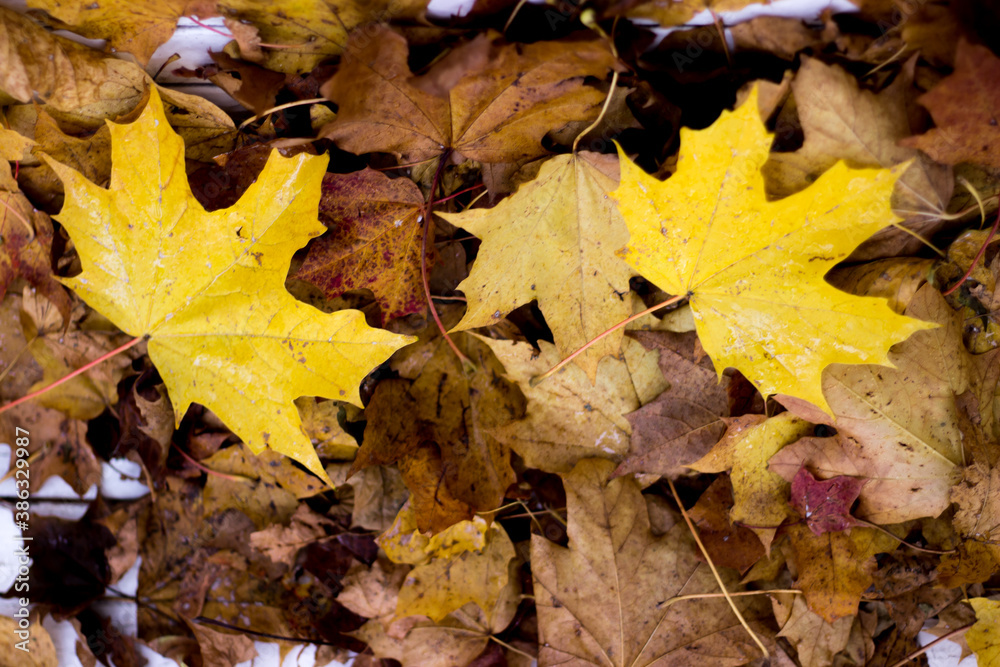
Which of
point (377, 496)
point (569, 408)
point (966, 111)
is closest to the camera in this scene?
point (966, 111)

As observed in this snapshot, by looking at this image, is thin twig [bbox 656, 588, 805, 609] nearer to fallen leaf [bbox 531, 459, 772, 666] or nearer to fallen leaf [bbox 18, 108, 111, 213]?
fallen leaf [bbox 531, 459, 772, 666]

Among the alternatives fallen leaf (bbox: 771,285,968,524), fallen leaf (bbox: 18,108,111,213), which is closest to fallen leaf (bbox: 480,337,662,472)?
fallen leaf (bbox: 771,285,968,524)

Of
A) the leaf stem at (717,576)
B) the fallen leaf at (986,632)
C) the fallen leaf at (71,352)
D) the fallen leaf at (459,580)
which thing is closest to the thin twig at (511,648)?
the fallen leaf at (459,580)

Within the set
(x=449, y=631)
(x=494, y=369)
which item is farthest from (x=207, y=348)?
(x=449, y=631)

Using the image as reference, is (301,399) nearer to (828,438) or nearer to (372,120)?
(372,120)

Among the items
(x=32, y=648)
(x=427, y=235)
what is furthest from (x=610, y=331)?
(x=32, y=648)

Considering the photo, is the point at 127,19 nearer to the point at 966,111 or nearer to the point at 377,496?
the point at 377,496

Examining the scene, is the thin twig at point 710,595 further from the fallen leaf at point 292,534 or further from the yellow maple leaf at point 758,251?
the fallen leaf at point 292,534
